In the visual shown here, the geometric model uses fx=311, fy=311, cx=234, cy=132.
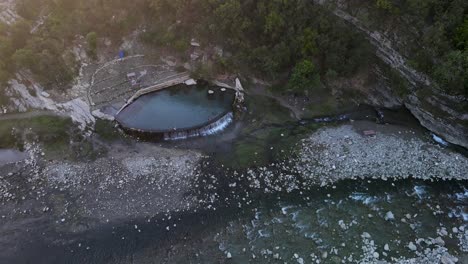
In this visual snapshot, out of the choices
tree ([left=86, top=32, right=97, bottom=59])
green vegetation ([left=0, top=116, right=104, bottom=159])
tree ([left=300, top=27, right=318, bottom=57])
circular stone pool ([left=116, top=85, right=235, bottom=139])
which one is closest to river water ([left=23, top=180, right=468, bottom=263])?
green vegetation ([left=0, top=116, right=104, bottom=159])

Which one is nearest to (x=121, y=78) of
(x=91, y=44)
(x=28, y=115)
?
(x=91, y=44)

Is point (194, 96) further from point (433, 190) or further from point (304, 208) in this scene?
point (433, 190)

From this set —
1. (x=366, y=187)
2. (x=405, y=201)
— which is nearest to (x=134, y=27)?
(x=366, y=187)

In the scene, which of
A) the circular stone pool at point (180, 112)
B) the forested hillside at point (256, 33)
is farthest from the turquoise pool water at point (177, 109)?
the forested hillside at point (256, 33)

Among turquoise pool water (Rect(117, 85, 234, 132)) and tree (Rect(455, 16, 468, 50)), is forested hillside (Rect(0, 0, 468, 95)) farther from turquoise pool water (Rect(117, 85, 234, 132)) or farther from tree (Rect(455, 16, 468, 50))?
turquoise pool water (Rect(117, 85, 234, 132))

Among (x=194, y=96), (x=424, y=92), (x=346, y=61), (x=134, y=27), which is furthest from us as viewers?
(x=134, y=27)

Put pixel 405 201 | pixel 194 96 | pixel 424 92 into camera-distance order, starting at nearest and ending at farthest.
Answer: pixel 405 201 < pixel 424 92 < pixel 194 96
